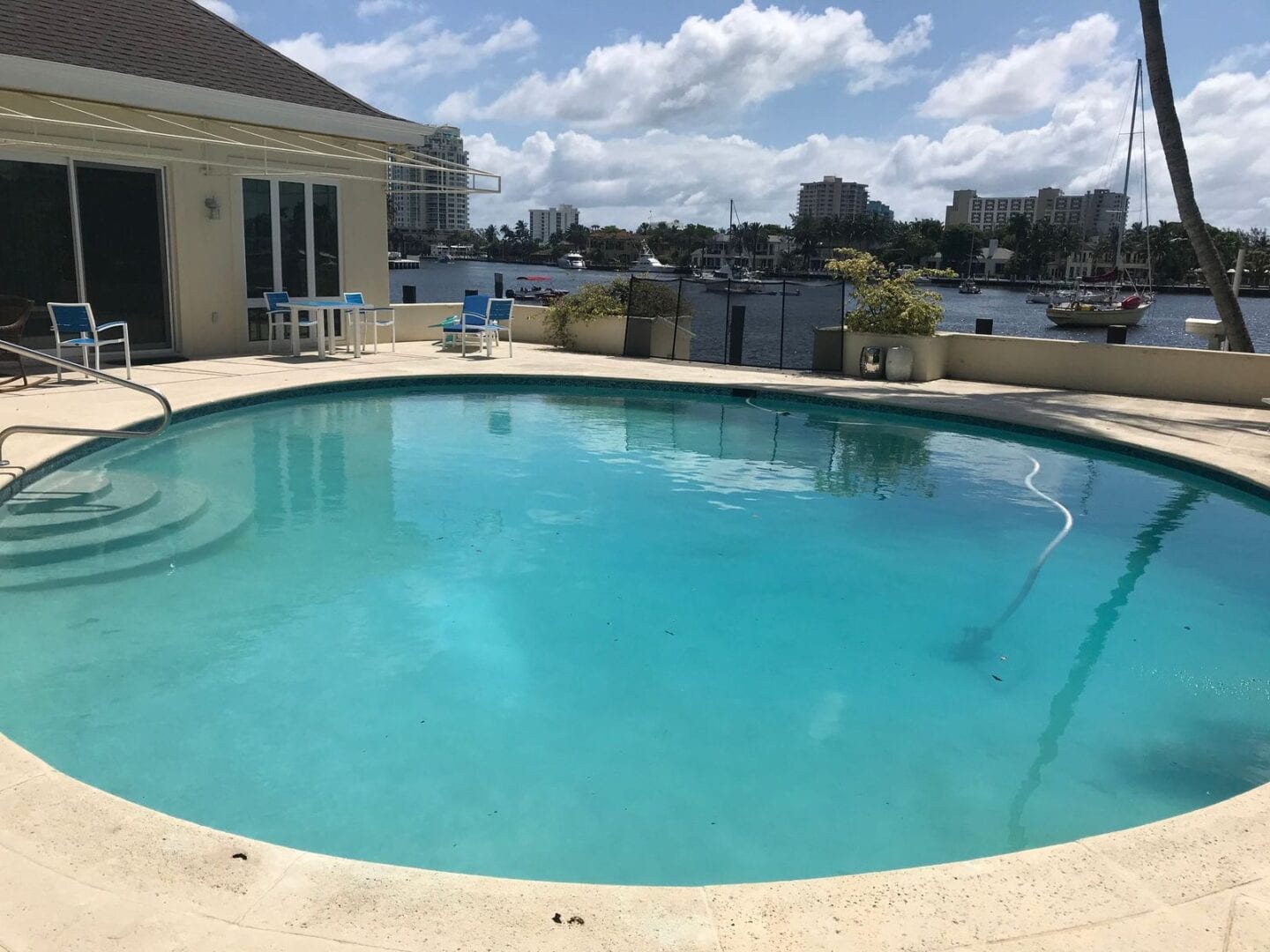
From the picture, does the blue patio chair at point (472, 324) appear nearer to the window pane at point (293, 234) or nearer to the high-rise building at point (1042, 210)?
the window pane at point (293, 234)

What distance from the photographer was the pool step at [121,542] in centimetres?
551

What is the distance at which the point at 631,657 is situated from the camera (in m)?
4.94

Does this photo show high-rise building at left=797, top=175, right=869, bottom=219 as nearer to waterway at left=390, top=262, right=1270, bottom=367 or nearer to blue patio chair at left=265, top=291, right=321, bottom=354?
waterway at left=390, top=262, right=1270, bottom=367

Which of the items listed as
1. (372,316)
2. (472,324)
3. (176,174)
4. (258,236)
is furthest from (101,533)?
(372,316)

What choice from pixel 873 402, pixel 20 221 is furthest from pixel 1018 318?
pixel 20 221

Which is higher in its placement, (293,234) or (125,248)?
(293,234)

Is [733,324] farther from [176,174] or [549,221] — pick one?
[549,221]

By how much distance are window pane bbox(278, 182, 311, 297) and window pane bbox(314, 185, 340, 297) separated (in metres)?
0.24

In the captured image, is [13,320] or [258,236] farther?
[258,236]

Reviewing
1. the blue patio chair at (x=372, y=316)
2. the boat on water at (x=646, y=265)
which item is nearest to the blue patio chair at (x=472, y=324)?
the blue patio chair at (x=372, y=316)

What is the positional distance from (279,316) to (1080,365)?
11.6 meters

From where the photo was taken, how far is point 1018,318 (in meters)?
74.3

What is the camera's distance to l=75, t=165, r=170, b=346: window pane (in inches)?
456

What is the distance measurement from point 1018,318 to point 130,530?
77.0 metres
